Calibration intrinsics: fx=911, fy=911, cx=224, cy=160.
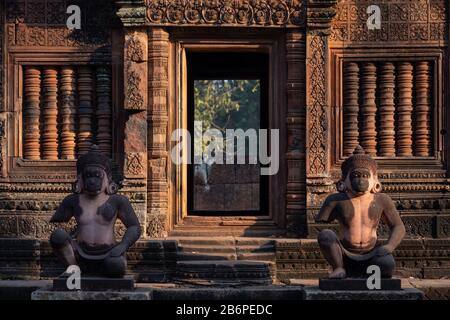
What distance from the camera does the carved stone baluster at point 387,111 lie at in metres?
12.2

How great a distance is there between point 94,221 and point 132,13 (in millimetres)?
3584

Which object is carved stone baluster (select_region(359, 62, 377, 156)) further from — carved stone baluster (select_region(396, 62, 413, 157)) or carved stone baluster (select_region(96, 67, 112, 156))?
carved stone baluster (select_region(96, 67, 112, 156))

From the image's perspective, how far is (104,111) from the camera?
12258mm

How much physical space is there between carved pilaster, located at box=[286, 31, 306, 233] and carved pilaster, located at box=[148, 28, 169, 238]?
1632 millimetres

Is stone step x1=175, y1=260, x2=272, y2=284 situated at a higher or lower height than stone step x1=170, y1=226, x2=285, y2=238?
lower

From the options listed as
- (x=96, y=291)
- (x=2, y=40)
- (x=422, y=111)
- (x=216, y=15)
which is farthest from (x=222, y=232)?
(x=2, y=40)

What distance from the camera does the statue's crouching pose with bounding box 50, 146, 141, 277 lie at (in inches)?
361

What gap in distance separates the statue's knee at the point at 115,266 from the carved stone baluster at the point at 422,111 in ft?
16.1

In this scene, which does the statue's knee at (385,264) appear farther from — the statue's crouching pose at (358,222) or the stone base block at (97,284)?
the stone base block at (97,284)

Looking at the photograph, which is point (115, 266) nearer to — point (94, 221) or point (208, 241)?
point (94, 221)

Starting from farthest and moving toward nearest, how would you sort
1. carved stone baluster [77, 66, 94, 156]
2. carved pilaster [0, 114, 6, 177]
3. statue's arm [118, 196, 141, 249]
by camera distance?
carved stone baluster [77, 66, 94, 156]
carved pilaster [0, 114, 6, 177]
statue's arm [118, 196, 141, 249]

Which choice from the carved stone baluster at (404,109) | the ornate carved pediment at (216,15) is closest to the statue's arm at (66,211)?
the ornate carved pediment at (216,15)

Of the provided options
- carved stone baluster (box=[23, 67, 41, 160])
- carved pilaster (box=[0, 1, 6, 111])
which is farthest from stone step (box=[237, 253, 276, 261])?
carved pilaster (box=[0, 1, 6, 111])

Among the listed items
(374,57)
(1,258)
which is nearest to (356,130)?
(374,57)
